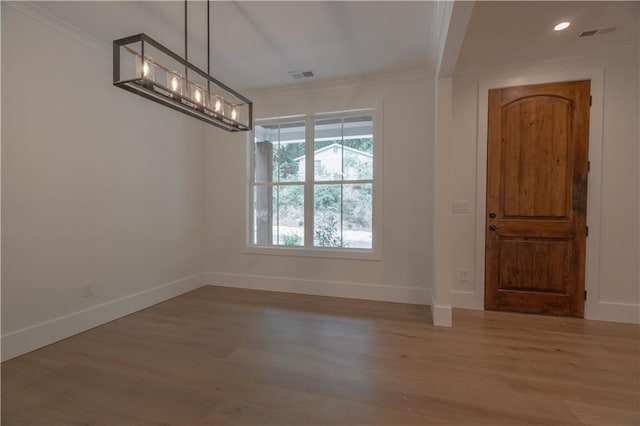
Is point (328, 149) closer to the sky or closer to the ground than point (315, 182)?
closer to the sky

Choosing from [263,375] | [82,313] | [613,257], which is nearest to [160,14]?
[82,313]

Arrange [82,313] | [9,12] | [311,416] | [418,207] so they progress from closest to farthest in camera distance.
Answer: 1. [311,416]
2. [9,12]
3. [82,313]
4. [418,207]

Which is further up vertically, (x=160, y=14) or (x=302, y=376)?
(x=160, y=14)

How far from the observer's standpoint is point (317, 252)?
405cm

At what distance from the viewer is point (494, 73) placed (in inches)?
131

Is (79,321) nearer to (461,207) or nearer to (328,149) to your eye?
(328,149)

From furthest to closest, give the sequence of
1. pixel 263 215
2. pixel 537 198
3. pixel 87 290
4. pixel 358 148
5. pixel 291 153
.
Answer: pixel 263 215 → pixel 291 153 → pixel 358 148 → pixel 537 198 → pixel 87 290

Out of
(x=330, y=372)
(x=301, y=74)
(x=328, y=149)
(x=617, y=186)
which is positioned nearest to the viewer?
(x=330, y=372)

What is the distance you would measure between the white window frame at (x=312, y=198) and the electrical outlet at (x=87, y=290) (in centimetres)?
185

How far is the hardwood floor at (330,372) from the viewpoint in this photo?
174 centimetres

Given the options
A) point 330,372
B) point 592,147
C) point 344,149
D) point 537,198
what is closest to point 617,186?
point 592,147

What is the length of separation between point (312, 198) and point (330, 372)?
2386 mm

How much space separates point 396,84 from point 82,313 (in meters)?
4.10

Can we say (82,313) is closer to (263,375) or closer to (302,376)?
(263,375)
